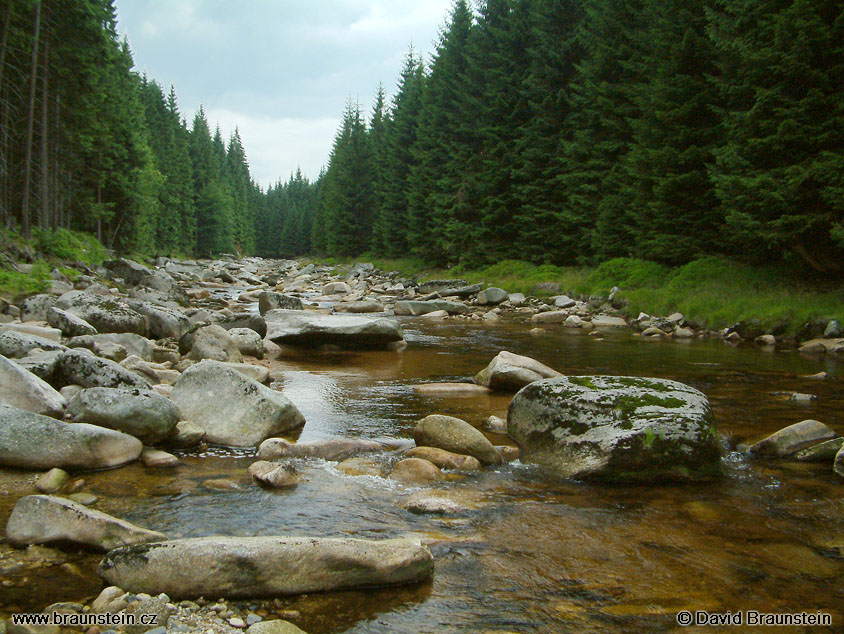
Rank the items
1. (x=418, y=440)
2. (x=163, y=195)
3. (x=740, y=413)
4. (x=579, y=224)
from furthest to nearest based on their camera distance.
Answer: (x=163, y=195) < (x=579, y=224) < (x=740, y=413) < (x=418, y=440)

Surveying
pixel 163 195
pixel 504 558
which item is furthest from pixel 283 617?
pixel 163 195

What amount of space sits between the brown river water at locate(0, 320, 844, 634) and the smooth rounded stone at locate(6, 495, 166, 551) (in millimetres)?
167

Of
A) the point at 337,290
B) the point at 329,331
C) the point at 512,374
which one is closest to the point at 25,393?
the point at 512,374

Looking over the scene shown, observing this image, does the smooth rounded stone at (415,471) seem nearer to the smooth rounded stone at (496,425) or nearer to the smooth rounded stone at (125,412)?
the smooth rounded stone at (496,425)

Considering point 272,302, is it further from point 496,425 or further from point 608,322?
point 496,425

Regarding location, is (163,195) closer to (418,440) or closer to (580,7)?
(580,7)

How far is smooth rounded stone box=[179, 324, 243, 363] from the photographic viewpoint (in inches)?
363

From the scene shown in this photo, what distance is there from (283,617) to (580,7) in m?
29.9

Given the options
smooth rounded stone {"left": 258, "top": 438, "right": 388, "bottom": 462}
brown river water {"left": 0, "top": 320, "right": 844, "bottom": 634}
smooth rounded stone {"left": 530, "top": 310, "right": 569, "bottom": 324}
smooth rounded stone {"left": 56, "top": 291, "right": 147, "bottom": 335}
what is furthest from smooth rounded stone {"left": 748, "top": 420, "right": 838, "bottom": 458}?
smooth rounded stone {"left": 530, "top": 310, "right": 569, "bottom": 324}

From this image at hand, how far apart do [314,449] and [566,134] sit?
24.7 m

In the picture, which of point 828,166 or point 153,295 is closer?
point 828,166

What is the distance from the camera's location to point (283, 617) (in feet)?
9.09

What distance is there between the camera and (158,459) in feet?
15.9

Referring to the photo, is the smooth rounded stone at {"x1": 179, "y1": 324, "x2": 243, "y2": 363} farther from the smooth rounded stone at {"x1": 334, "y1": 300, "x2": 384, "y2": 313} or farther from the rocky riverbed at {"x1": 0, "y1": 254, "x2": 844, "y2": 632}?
the smooth rounded stone at {"x1": 334, "y1": 300, "x2": 384, "y2": 313}
